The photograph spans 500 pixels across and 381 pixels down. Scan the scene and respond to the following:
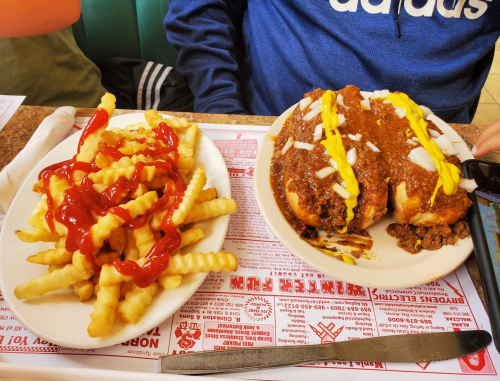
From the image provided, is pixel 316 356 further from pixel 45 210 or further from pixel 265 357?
pixel 45 210

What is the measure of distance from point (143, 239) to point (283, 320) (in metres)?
0.48

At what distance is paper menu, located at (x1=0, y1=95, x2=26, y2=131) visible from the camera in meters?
1.48

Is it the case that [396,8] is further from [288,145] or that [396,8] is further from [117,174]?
[117,174]

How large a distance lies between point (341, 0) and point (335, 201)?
3.60 ft

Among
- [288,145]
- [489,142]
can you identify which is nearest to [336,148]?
[288,145]

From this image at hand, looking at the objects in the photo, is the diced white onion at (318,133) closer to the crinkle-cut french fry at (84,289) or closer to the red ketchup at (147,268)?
the red ketchup at (147,268)

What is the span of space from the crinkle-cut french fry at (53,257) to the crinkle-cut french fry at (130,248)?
0.15m

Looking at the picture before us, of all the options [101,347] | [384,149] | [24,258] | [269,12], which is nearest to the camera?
[101,347]

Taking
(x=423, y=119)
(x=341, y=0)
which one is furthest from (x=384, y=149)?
(x=341, y=0)

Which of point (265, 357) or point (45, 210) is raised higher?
point (45, 210)

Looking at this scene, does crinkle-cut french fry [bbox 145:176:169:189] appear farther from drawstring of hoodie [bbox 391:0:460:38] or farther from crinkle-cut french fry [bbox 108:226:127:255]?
drawstring of hoodie [bbox 391:0:460:38]

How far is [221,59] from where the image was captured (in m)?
1.87

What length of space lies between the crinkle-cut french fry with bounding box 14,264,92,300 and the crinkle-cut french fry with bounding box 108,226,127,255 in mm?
103

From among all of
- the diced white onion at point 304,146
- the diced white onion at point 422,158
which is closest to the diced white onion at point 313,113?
the diced white onion at point 304,146
